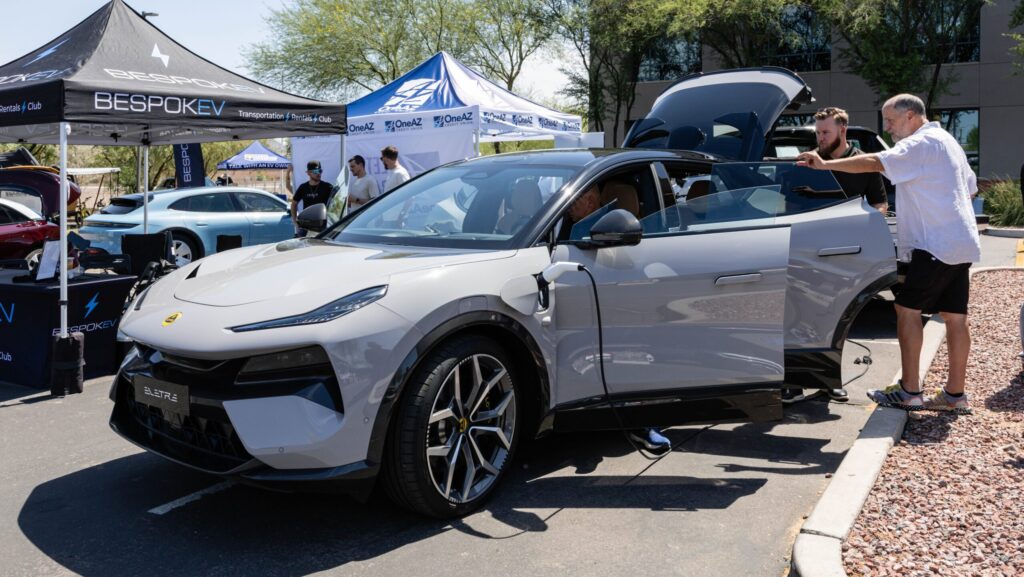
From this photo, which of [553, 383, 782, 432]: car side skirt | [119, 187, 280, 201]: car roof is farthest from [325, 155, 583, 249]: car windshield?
[119, 187, 280, 201]: car roof

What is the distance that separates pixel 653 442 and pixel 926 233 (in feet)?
6.68

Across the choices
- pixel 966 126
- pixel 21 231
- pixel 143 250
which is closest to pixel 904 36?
pixel 966 126

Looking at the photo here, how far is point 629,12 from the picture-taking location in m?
30.9

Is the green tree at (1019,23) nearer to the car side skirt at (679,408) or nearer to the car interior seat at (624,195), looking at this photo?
the car interior seat at (624,195)

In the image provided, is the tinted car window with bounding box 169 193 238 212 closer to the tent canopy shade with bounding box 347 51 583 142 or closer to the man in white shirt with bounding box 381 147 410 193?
the tent canopy shade with bounding box 347 51 583 142

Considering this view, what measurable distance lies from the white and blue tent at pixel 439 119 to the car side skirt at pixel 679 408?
28.7 feet

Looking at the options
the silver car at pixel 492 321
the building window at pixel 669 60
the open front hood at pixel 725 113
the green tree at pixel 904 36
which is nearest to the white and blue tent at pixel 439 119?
the open front hood at pixel 725 113

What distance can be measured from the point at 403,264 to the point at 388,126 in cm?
1024

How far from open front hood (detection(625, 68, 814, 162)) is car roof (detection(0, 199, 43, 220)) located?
981 cm

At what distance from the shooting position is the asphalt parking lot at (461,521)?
10.9 feet

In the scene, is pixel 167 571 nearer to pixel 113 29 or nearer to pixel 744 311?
pixel 744 311

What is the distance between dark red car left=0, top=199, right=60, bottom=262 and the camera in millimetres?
12422

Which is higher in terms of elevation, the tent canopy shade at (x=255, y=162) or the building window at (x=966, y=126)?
the building window at (x=966, y=126)

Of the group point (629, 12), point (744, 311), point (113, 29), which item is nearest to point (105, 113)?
point (113, 29)
